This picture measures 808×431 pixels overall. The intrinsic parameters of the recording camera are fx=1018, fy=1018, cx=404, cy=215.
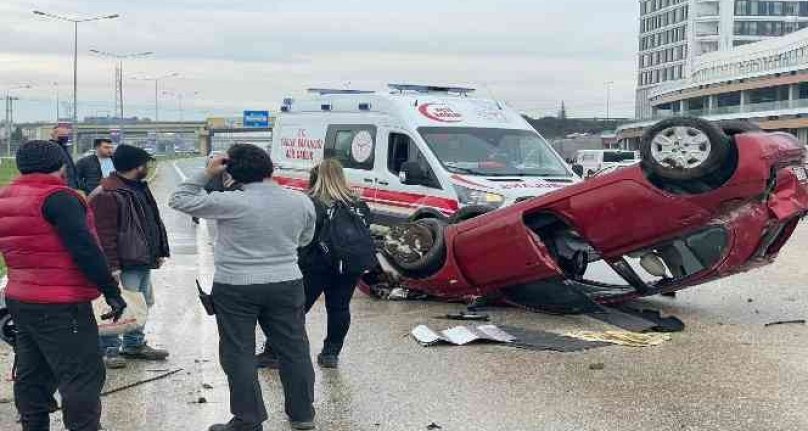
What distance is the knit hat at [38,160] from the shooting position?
16.5 ft

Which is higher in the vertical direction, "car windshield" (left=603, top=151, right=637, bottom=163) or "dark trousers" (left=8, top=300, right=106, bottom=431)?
"car windshield" (left=603, top=151, right=637, bottom=163)

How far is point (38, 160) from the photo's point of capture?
5027 mm

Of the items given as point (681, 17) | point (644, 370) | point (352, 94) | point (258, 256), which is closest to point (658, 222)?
point (644, 370)

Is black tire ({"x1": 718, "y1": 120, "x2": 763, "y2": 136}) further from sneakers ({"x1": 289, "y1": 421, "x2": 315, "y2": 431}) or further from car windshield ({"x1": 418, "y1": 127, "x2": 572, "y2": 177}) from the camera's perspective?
sneakers ({"x1": 289, "y1": 421, "x2": 315, "y2": 431})

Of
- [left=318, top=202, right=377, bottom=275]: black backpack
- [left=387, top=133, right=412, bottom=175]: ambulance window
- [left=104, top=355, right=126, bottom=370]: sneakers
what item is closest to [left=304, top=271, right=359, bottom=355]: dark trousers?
[left=318, top=202, right=377, bottom=275]: black backpack

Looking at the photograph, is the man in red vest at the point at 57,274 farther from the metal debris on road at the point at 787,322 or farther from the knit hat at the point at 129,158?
the metal debris on road at the point at 787,322

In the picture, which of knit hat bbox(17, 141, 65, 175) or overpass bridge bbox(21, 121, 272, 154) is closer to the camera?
knit hat bbox(17, 141, 65, 175)

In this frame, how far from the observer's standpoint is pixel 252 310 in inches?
212

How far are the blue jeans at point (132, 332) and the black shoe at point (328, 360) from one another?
50.7 inches

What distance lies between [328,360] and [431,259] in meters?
2.65

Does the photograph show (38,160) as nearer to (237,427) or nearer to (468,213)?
(237,427)

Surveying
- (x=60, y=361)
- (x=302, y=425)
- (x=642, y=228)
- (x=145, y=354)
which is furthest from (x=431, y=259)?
(x=60, y=361)

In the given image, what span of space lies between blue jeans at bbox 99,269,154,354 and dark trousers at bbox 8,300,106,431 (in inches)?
68.4

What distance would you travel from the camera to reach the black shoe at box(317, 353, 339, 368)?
7.16 m
